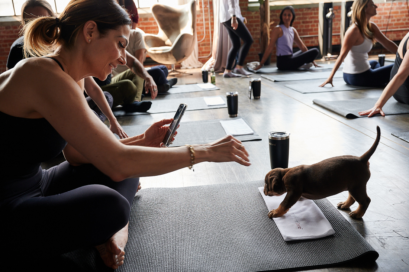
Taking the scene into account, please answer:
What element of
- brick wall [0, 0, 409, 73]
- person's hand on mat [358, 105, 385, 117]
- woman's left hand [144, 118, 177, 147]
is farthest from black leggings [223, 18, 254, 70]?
woman's left hand [144, 118, 177, 147]

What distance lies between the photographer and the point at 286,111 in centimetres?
312

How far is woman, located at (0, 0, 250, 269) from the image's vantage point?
3.09 feet

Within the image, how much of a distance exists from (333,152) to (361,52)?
95.5 inches

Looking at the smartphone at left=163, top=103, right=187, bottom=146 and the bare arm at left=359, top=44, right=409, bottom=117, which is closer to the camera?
the smartphone at left=163, top=103, right=187, bottom=146

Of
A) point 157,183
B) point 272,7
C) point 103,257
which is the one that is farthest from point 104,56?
point 272,7

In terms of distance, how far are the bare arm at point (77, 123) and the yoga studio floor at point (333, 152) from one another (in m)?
0.65

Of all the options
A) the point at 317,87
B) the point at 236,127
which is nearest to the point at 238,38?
the point at 317,87

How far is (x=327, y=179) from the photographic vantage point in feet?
3.81

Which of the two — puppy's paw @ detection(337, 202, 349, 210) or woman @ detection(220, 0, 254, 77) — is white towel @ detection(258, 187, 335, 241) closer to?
puppy's paw @ detection(337, 202, 349, 210)

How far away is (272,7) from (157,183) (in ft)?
23.1

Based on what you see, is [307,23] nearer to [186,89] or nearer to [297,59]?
[297,59]

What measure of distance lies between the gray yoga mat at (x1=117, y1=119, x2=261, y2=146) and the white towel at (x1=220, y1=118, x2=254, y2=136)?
0.12 ft

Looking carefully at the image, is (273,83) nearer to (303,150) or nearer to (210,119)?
(210,119)

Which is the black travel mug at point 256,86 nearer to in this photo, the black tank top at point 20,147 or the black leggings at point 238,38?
the black leggings at point 238,38
